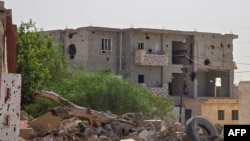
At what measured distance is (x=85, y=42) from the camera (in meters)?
51.8

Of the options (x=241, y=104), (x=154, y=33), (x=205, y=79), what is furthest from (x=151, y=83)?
(x=241, y=104)

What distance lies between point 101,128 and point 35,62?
1181 cm

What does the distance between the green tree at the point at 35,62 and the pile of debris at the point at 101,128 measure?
28.5ft

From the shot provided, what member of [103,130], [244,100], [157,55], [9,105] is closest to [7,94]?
[9,105]

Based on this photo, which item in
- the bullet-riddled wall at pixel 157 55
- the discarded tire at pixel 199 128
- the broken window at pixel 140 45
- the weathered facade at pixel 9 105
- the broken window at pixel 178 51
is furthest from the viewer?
the broken window at pixel 178 51

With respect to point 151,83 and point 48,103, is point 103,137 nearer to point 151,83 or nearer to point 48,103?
point 48,103

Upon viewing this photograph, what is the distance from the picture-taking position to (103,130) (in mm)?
25125

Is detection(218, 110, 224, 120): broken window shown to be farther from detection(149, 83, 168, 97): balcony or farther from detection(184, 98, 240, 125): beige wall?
detection(149, 83, 168, 97): balcony

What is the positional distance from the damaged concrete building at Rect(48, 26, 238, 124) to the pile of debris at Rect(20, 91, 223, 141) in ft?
84.4

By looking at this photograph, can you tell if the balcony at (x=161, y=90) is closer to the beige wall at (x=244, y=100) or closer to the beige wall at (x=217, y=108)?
the beige wall at (x=217, y=108)

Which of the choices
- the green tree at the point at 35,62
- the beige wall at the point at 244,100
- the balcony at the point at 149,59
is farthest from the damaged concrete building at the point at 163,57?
the beige wall at the point at 244,100

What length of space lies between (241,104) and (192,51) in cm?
2400

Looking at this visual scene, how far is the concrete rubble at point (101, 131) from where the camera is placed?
2402 cm

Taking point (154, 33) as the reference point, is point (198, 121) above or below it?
below
